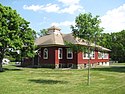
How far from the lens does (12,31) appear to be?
34.7 metres

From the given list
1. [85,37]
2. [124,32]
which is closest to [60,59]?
[85,37]

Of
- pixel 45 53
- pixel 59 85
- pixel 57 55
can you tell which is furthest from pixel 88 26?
pixel 45 53

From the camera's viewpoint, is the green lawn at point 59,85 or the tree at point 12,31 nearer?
the green lawn at point 59,85

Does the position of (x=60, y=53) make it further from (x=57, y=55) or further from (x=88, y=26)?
(x=88, y=26)

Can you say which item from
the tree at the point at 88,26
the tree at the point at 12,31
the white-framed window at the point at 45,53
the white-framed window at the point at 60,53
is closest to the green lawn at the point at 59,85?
the tree at the point at 88,26

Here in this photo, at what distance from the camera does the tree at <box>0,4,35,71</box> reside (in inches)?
1347

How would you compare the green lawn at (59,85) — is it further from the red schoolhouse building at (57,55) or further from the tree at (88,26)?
the red schoolhouse building at (57,55)

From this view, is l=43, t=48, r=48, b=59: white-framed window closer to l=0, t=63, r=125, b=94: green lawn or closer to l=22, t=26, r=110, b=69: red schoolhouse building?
l=22, t=26, r=110, b=69: red schoolhouse building

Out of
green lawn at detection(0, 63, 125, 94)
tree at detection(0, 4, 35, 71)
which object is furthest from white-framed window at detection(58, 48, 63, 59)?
green lawn at detection(0, 63, 125, 94)

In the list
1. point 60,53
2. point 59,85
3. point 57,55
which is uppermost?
point 60,53

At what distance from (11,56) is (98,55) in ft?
68.8

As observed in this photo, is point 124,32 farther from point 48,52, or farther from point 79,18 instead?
point 79,18

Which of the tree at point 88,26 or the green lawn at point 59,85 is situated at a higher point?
the tree at point 88,26

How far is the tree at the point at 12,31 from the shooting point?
34.2 meters
